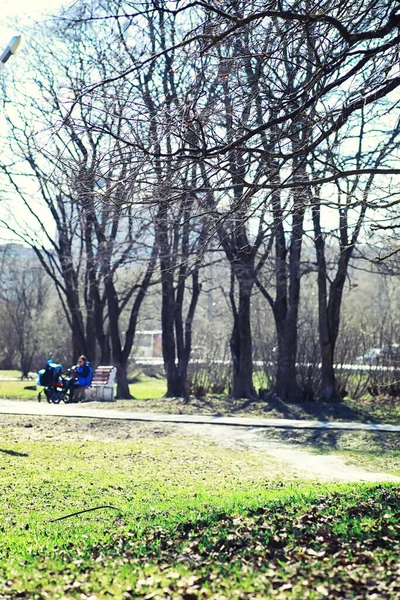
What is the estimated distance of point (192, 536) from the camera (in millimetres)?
6270

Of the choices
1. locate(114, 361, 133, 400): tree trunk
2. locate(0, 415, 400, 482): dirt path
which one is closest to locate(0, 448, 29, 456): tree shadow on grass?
locate(0, 415, 400, 482): dirt path

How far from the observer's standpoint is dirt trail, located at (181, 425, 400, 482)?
11.2m

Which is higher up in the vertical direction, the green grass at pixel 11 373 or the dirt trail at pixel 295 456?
the green grass at pixel 11 373

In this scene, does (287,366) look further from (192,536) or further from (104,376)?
(192,536)

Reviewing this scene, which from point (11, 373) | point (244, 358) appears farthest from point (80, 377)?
point (11, 373)

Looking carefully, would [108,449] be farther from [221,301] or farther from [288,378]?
[221,301]

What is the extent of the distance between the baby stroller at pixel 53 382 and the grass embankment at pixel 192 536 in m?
11.8

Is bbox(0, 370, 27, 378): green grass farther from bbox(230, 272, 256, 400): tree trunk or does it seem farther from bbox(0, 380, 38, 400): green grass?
bbox(230, 272, 256, 400): tree trunk

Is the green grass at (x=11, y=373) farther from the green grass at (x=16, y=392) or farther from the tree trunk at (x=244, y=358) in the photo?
the tree trunk at (x=244, y=358)

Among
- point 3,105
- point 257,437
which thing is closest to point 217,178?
point 257,437

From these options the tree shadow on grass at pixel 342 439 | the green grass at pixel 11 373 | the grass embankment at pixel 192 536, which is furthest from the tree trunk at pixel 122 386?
the green grass at pixel 11 373

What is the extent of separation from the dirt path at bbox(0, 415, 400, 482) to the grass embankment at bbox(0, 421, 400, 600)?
1086 millimetres

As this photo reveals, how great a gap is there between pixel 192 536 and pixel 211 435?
8829mm

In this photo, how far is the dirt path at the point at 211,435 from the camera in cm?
1167
